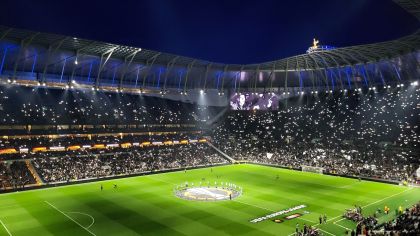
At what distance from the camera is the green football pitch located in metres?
31.6

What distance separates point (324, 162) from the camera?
69750 millimetres

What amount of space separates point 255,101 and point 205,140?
2005 cm

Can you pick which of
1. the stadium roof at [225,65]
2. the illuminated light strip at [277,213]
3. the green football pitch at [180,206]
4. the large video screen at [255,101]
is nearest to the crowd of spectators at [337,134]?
the large video screen at [255,101]

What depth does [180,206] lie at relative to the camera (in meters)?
39.7

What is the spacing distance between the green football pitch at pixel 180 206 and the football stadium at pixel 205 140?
235 millimetres

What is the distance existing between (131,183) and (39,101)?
121 ft

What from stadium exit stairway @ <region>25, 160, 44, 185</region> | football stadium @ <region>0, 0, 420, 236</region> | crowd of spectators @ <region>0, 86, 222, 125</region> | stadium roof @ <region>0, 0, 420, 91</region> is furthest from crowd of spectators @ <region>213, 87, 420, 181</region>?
stadium exit stairway @ <region>25, 160, 44, 185</region>

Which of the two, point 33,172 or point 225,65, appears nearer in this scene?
point 33,172

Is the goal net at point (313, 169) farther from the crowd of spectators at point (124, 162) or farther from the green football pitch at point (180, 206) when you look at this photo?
the crowd of spectators at point (124, 162)

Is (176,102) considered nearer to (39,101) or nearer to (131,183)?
(39,101)

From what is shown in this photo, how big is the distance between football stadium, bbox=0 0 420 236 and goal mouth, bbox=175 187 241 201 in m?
0.29

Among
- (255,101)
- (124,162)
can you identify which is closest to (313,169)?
(255,101)

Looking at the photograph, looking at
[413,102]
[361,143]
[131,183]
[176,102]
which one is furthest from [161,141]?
[413,102]

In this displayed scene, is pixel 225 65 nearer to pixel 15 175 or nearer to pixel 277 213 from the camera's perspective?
pixel 15 175
